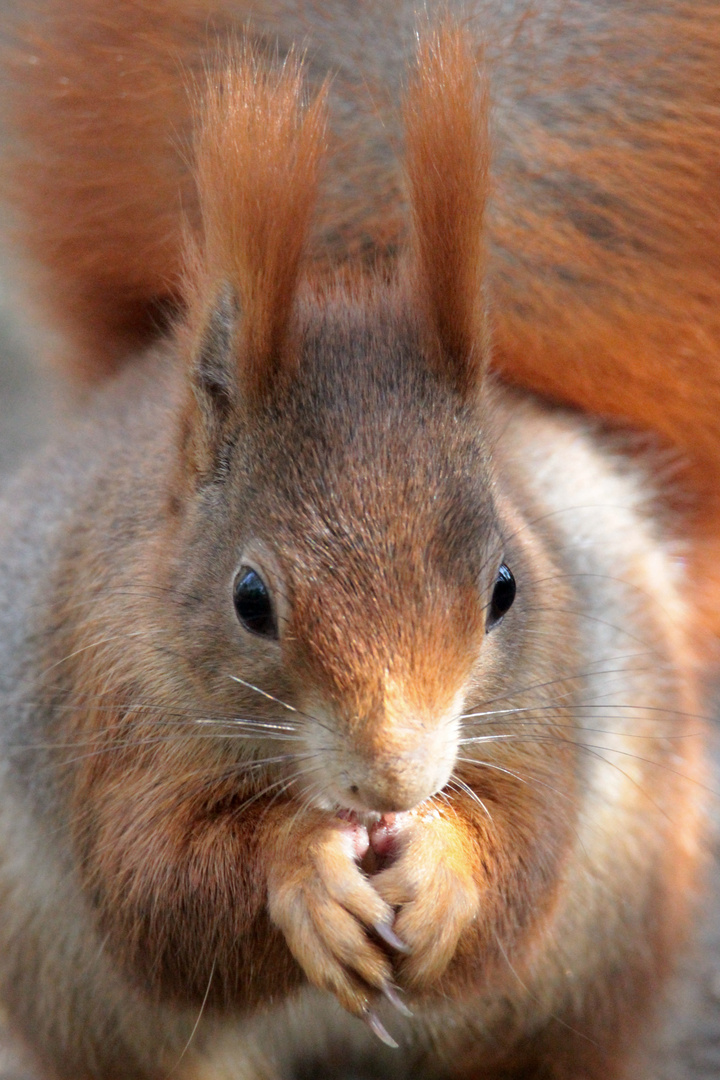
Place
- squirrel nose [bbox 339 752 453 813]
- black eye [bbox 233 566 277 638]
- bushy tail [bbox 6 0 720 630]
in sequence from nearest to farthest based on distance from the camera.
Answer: squirrel nose [bbox 339 752 453 813] < black eye [bbox 233 566 277 638] < bushy tail [bbox 6 0 720 630]

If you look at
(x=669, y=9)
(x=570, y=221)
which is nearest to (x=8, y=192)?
(x=570, y=221)

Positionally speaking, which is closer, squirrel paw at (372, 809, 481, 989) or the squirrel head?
the squirrel head

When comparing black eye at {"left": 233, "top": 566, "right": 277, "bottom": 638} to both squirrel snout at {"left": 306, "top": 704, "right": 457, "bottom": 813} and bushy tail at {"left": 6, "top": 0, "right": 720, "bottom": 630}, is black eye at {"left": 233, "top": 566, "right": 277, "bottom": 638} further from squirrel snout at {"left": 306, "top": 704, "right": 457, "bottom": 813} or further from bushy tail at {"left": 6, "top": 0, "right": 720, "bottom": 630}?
bushy tail at {"left": 6, "top": 0, "right": 720, "bottom": 630}

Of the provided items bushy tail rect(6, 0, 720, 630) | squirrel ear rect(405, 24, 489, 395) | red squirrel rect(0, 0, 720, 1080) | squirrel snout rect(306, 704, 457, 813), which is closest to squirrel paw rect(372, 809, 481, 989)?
red squirrel rect(0, 0, 720, 1080)

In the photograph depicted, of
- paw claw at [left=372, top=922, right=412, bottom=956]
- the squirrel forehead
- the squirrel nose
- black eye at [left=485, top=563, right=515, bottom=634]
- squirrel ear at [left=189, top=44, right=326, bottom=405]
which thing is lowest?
paw claw at [left=372, top=922, right=412, bottom=956]

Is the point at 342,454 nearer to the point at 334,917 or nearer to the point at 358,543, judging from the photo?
the point at 358,543

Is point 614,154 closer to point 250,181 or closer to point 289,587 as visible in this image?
point 250,181

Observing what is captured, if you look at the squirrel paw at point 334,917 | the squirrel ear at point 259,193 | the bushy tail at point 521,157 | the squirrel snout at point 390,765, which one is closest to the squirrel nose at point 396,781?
the squirrel snout at point 390,765
